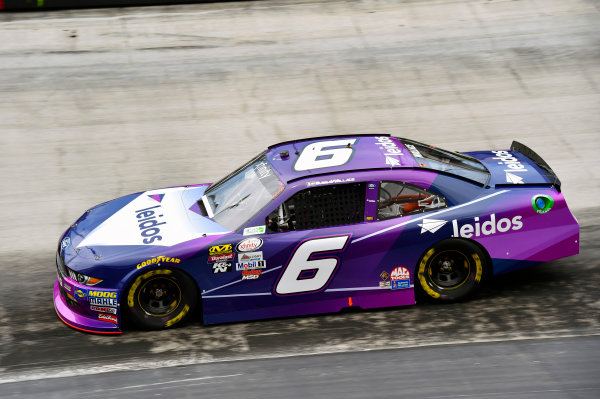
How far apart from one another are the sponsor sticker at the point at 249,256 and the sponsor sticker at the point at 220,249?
0.11 metres

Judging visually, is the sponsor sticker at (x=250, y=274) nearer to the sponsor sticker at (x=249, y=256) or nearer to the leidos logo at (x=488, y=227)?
the sponsor sticker at (x=249, y=256)

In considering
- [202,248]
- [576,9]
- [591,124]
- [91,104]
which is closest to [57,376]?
[202,248]

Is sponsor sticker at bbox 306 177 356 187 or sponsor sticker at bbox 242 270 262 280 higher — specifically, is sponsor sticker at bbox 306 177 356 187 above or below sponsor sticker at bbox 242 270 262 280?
above

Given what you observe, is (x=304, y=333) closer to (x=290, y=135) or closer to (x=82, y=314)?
(x=82, y=314)

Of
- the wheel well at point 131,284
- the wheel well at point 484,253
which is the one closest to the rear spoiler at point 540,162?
the wheel well at point 484,253

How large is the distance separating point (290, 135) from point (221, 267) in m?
4.82

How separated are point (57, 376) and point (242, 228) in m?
2.01

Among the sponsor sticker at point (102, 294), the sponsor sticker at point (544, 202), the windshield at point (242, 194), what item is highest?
the windshield at point (242, 194)

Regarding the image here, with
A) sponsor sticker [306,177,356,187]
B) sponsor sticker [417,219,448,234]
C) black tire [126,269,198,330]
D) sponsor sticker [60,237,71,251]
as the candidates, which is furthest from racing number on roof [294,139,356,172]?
sponsor sticker [60,237,71,251]

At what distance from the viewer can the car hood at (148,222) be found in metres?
7.04

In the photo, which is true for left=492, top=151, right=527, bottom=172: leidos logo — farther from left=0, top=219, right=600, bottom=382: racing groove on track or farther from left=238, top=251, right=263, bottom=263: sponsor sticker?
left=238, top=251, right=263, bottom=263: sponsor sticker

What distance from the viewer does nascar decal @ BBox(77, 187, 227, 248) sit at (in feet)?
23.0

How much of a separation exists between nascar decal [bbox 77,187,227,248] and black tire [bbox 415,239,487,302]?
6.45 ft

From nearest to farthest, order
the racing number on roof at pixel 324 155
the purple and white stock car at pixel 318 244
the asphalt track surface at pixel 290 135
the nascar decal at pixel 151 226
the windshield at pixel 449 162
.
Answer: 1. the asphalt track surface at pixel 290 135
2. the purple and white stock car at pixel 318 244
3. the nascar decal at pixel 151 226
4. the racing number on roof at pixel 324 155
5. the windshield at pixel 449 162
